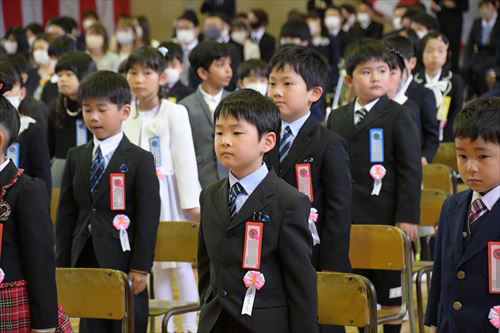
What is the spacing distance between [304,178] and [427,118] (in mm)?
2465

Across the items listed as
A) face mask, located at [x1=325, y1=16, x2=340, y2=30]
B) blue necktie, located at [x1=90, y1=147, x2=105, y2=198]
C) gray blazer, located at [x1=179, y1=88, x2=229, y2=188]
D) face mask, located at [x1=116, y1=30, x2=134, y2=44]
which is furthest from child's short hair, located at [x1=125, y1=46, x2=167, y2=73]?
face mask, located at [x1=325, y1=16, x2=340, y2=30]

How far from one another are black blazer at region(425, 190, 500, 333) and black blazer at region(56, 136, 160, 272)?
1447mm

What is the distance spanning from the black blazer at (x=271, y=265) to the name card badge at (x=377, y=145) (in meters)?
1.36

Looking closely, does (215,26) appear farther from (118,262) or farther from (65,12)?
(118,262)

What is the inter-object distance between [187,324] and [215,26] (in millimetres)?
7472

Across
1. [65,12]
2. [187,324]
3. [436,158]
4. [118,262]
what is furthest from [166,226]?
[65,12]

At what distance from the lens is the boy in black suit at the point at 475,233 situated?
280 cm

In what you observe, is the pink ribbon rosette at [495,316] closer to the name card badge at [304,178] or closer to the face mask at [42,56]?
the name card badge at [304,178]

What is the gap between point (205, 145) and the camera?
5410 mm

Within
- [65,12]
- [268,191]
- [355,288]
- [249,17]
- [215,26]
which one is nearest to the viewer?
[268,191]

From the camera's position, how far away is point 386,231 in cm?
398

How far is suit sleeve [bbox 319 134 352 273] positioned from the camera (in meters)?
3.67

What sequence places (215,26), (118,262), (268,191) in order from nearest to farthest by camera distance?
(268,191) < (118,262) < (215,26)

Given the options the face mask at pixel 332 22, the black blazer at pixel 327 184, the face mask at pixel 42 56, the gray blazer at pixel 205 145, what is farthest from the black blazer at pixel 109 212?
the face mask at pixel 332 22
